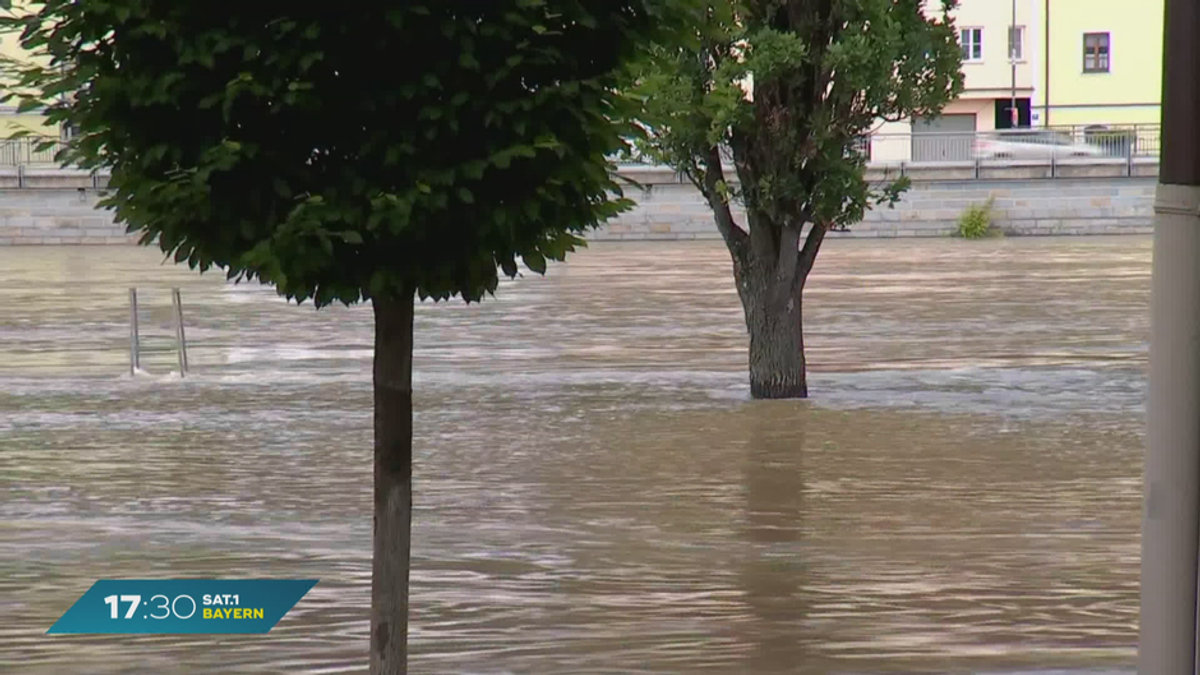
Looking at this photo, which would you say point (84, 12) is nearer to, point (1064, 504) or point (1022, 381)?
point (1064, 504)

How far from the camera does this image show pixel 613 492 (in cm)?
1471

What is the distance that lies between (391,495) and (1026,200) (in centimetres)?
5438

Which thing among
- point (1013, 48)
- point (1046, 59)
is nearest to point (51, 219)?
point (1013, 48)

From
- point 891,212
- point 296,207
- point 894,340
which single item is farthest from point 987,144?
point 296,207

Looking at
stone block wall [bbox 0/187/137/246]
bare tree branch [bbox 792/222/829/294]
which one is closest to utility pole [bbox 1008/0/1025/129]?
stone block wall [bbox 0/187/137/246]

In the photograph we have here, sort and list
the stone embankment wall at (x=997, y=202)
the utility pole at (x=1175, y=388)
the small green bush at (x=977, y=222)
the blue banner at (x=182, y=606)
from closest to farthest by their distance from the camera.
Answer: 1. the utility pole at (x=1175, y=388)
2. the blue banner at (x=182, y=606)
3. the small green bush at (x=977, y=222)
4. the stone embankment wall at (x=997, y=202)

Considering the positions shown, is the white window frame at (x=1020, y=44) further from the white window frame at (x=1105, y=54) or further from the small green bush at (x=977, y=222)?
the small green bush at (x=977, y=222)

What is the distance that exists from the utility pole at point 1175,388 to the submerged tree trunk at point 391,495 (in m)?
2.31

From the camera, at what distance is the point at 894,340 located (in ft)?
→ 91.0

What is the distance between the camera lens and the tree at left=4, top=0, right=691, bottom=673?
19.9 feet

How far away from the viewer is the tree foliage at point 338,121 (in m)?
6.06

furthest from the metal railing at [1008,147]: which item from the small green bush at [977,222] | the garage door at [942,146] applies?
the small green bush at [977,222]

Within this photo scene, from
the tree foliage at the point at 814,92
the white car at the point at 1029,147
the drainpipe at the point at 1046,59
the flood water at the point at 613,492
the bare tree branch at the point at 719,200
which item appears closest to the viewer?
the flood water at the point at 613,492

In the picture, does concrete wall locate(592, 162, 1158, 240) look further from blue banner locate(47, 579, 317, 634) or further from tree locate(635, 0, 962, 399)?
blue banner locate(47, 579, 317, 634)
